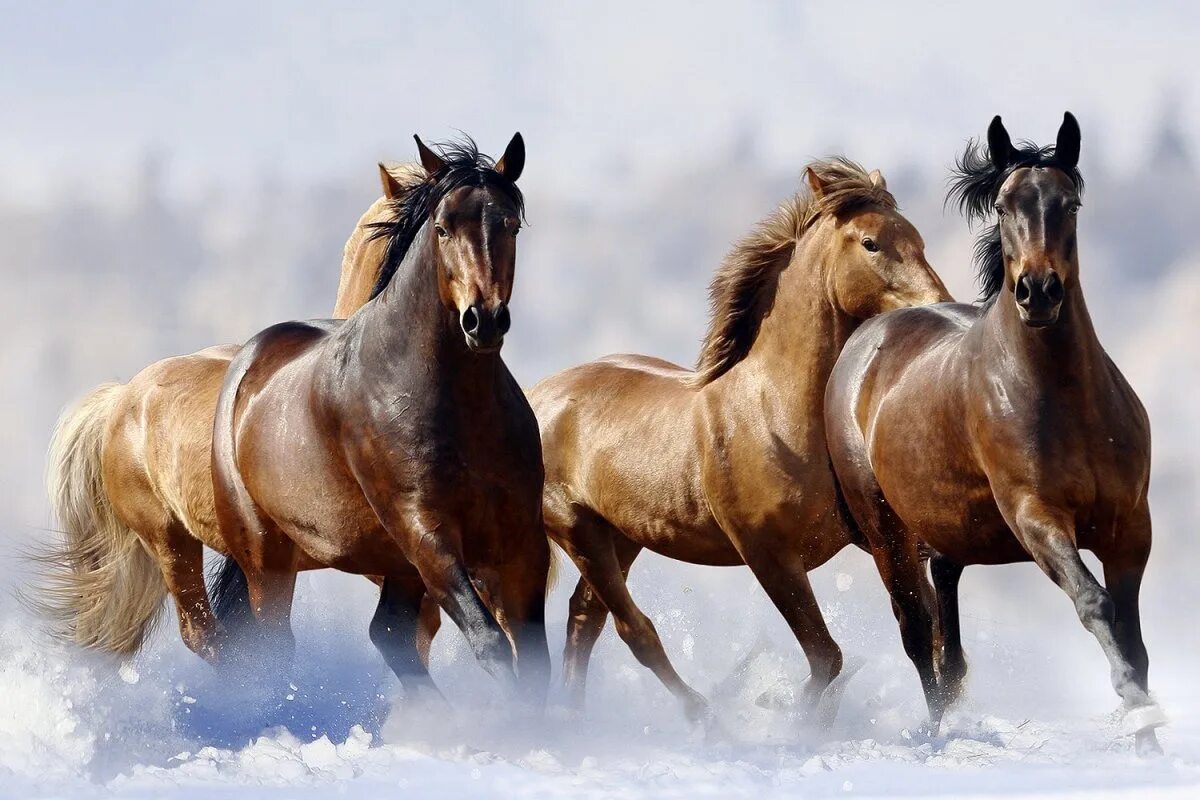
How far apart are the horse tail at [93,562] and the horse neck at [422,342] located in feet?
9.24

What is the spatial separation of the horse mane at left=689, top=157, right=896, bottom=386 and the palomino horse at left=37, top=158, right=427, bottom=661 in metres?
1.47

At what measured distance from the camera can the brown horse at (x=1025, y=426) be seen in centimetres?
635

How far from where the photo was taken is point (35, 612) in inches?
364

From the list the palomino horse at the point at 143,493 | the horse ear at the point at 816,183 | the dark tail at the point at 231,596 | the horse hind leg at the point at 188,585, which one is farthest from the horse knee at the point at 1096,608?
the horse hind leg at the point at 188,585

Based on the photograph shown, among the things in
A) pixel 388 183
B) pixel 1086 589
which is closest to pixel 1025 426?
pixel 1086 589

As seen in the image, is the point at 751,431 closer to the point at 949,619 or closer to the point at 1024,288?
the point at 949,619

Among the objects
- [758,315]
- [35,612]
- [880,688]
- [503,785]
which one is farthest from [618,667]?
[503,785]

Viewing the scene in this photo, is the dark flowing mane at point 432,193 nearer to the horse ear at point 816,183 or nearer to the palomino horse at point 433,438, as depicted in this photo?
the palomino horse at point 433,438

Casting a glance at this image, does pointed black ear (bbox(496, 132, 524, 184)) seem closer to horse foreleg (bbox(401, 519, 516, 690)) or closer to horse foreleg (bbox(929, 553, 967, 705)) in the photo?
horse foreleg (bbox(401, 519, 516, 690))

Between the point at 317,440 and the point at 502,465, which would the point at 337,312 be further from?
the point at 502,465

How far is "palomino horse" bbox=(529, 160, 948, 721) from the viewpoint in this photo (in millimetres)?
8008

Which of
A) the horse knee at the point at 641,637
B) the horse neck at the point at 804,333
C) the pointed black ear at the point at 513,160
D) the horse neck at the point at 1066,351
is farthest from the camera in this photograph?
the horse knee at the point at 641,637

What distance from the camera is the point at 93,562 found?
930cm

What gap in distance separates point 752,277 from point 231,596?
108 inches
